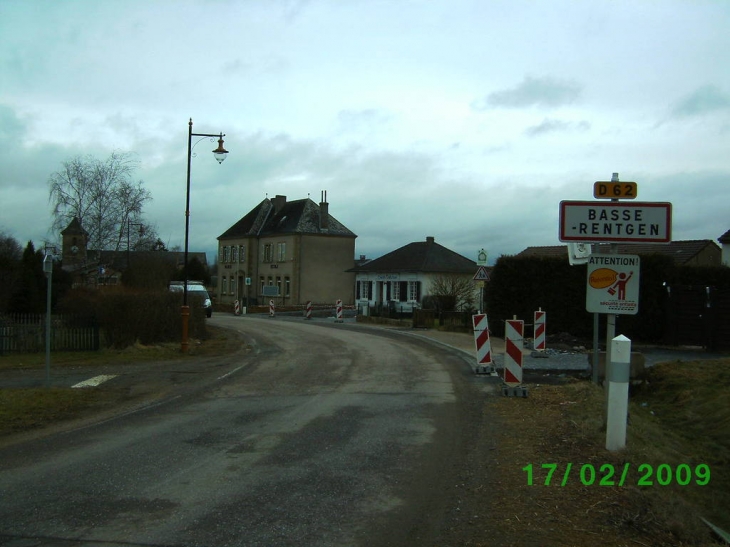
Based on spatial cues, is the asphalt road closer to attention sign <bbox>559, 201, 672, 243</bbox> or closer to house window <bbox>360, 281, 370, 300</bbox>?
attention sign <bbox>559, 201, 672, 243</bbox>

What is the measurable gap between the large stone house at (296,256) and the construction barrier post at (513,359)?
49578 millimetres

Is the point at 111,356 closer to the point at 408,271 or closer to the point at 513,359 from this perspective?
the point at 513,359

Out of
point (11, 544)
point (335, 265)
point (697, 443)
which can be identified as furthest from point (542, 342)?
point (335, 265)

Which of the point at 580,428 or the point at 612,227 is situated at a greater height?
the point at 612,227

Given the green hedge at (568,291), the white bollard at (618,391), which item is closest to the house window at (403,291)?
the green hedge at (568,291)

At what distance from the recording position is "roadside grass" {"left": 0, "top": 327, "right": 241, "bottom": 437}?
10.2m

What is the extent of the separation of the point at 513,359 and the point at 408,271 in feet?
137

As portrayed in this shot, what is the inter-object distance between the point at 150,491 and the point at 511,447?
4105 mm

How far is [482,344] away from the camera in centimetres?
1516

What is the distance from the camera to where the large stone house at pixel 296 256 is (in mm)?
64188

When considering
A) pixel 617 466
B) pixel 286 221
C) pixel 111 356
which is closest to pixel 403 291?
pixel 286 221

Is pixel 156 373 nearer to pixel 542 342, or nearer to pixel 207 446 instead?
pixel 207 446

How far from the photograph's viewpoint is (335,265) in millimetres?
65875
